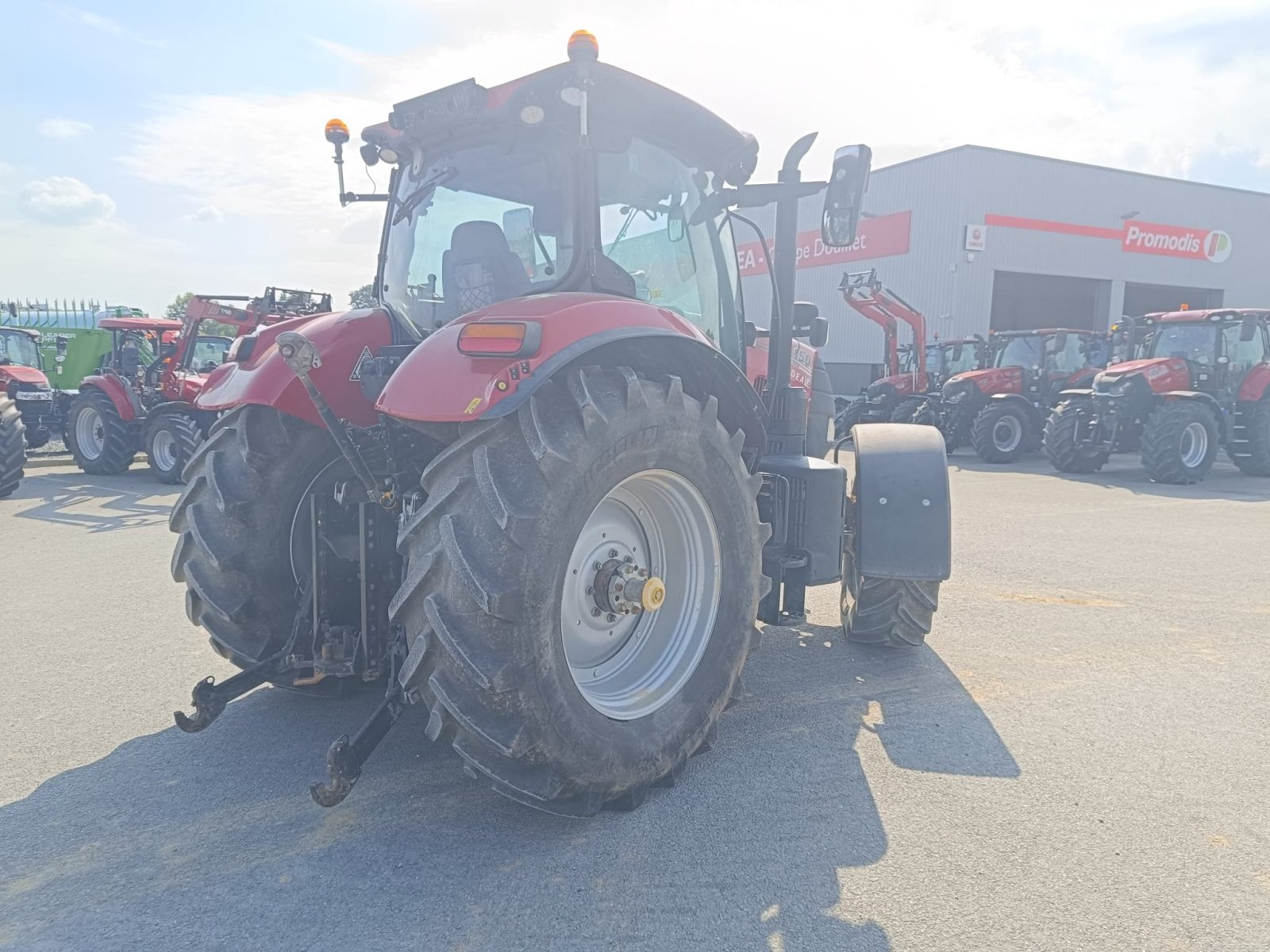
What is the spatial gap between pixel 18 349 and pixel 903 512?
55.0ft

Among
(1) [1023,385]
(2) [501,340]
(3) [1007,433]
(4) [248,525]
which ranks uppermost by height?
(2) [501,340]

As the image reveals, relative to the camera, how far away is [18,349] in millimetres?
15516

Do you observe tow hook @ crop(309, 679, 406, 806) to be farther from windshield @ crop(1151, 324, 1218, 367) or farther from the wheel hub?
windshield @ crop(1151, 324, 1218, 367)

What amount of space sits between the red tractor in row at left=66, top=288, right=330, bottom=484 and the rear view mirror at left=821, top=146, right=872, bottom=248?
959 centimetres

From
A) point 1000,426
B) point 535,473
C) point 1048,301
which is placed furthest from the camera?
point 1048,301

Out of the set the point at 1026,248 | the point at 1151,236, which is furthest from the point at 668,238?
the point at 1151,236

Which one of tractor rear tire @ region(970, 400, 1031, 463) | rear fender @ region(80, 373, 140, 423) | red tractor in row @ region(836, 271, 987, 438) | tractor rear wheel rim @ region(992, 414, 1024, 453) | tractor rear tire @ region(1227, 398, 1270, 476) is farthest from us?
red tractor in row @ region(836, 271, 987, 438)

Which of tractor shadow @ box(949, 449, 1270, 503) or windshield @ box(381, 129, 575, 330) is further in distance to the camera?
tractor shadow @ box(949, 449, 1270, 503)

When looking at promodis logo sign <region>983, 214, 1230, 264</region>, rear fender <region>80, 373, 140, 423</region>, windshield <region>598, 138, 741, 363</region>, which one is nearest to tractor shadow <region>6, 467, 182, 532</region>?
rear fender <region>80, 373, 140, 423</region>

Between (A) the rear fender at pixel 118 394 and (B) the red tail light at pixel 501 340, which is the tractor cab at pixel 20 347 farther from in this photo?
(B) the red tail light at pixel 501 340

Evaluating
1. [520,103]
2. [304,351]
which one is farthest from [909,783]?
[520,103]

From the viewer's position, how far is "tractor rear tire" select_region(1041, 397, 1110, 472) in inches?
523

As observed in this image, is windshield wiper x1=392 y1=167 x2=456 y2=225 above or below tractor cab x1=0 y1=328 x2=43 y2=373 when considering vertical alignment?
above

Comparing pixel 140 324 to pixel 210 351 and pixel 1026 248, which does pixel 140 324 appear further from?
pixel 1026 248
